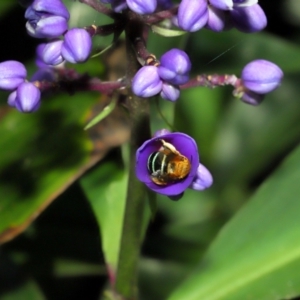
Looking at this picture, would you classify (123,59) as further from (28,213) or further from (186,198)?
(186,198)

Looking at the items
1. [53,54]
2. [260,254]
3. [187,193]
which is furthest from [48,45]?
[187,193]

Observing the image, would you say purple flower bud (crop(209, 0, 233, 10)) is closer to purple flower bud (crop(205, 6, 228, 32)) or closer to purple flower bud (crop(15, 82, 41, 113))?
purple flower bud (crop(205, 6, 228, 32))

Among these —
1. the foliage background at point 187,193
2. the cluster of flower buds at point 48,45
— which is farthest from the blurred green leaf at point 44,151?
the cluster of flower buds at point 48,45

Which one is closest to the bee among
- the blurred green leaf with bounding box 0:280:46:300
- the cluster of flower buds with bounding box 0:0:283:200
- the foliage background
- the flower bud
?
the cluster of flower buds with bounding box 0:0:283:200

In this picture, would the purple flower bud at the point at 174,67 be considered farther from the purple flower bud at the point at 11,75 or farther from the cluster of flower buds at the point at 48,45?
the purple flower bud at the point at 11,75

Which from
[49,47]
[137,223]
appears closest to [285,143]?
[137,223]

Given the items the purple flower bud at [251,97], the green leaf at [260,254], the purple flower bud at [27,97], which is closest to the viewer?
the purple flower bud at [27,97]
